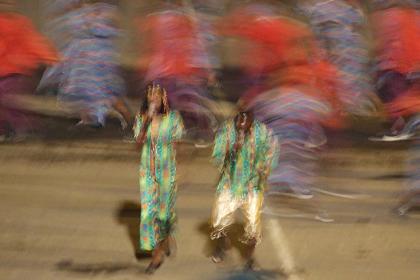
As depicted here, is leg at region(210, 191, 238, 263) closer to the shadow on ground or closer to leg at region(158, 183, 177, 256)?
leg at region(158, 183, 177, 256)

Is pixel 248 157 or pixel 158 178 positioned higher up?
pixel 248 157

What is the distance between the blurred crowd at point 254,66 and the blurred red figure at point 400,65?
1cm

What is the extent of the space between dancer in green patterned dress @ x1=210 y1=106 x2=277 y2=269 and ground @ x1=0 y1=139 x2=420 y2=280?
55 cm

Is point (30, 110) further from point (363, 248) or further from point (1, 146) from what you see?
point (363, 248)

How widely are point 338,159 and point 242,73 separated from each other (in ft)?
11.7

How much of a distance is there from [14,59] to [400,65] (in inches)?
183

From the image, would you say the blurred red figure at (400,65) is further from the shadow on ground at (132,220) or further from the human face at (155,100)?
the human face at (155,100)

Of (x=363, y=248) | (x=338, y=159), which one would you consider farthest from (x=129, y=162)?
(x=363, y=248)

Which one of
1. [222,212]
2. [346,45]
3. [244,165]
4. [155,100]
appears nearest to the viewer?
[155,100]

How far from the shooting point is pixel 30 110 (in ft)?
34.5

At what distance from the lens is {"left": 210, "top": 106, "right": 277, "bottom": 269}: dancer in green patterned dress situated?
6238 mm

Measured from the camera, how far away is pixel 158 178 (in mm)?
6250

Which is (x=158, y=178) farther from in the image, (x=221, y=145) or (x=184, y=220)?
(x=184, y=220)

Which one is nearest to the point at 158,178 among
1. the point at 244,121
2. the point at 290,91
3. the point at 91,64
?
the point at 244,121
